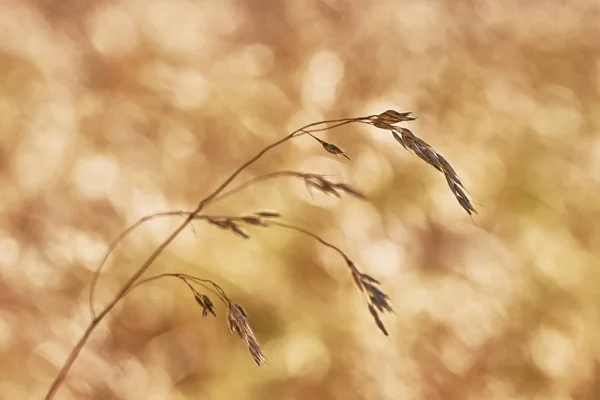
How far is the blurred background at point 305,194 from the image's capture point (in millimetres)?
1050

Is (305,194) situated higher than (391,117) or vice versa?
(305,194)

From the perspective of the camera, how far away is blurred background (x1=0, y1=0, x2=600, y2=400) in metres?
1.05

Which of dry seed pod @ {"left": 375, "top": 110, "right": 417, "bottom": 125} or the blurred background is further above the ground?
the blurred background

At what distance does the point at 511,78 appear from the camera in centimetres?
149

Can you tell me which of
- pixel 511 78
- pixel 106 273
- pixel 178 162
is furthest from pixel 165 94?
pixel 511 78

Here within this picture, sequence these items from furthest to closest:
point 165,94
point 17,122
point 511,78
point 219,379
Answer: point 511,78 → point 165,94 → point 17,122 → point 219,379

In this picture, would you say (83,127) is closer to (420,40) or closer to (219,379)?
(219,379)

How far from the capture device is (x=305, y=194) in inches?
49.4

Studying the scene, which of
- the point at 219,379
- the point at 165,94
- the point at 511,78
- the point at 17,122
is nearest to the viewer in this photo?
the point at 219,379

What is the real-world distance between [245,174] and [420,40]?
54cm

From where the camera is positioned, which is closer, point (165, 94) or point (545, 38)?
point (165, 94)

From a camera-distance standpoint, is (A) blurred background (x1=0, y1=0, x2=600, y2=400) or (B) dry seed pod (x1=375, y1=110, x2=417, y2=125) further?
(A) blurred background (x1=0, y1=0, x2=600, y2=400)

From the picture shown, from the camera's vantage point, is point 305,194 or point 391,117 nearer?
point 391,117

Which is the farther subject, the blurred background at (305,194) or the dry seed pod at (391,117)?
the blurred background at (305,194)
